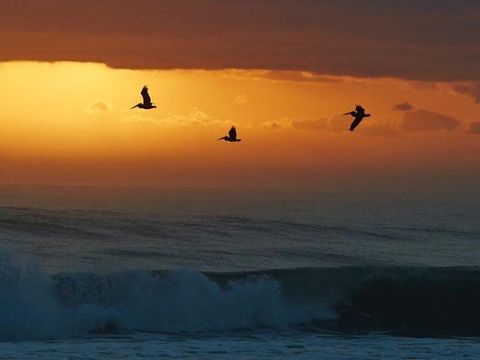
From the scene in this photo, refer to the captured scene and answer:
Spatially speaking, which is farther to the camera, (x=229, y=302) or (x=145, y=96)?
(x=145, y=96)

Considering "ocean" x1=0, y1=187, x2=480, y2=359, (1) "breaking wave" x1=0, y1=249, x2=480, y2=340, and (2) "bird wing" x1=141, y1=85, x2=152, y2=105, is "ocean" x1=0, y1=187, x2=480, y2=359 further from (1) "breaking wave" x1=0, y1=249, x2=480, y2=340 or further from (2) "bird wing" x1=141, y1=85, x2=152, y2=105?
(2) "bird wing" x1=141, y1=85, x2=152, y2=105

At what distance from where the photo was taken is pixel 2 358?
23938 mm

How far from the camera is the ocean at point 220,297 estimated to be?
26.4 m

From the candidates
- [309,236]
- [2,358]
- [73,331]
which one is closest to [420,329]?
[73,331]

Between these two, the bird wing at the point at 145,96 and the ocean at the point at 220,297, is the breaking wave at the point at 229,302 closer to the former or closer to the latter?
the ocean at the point at 220,297

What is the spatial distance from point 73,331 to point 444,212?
193 ft

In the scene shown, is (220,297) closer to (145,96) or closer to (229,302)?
(229,302)

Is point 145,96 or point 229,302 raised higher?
point 145,96

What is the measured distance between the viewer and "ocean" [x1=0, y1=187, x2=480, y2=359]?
86.5 feet

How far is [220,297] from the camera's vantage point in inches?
1240

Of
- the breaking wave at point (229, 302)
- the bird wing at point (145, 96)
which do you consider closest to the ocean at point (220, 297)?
the breaking wave at point (229, 302)

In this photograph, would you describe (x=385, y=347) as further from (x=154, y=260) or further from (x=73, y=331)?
(x=154, y=260)

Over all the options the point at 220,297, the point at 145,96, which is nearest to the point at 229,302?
the point at 220,297

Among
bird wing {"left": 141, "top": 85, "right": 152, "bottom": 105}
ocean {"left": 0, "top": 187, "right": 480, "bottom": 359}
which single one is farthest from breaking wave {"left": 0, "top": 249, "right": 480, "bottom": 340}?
bird wing {"left": 141, "top": 85, "right": 152, "bottom": 105}
